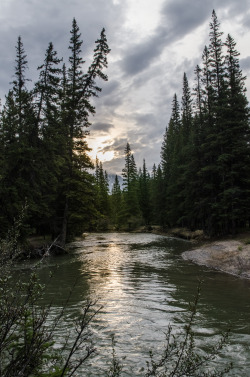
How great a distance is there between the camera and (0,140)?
1919 centimetres

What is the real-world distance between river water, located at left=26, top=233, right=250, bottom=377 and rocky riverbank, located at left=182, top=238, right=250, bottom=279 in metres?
1.09

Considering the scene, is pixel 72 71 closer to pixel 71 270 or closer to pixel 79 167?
pixel 79 167

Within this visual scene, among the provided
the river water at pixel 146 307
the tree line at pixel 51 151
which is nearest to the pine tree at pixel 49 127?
the tree line at pixel 51 151

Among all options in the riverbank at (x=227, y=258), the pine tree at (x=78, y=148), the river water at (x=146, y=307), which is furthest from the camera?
the pine tree at (x=78, y=148)

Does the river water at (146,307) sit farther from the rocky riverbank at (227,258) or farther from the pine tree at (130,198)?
the pine tree at (130,198)

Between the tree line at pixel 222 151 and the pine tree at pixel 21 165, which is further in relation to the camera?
the tree line at pixel 222 151

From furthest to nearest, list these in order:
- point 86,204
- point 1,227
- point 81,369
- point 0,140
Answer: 1. point 86,204
2. point 0,140
3. point 1,227
4. point 81,369

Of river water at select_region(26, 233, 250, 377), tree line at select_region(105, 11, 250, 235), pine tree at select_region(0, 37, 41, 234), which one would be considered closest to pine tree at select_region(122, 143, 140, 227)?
tree line at select_region(105, 11, 250, 235)

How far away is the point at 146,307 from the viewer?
834 cm

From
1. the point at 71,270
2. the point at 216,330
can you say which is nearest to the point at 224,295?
the point at 216,330

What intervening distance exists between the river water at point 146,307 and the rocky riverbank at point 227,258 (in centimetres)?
109

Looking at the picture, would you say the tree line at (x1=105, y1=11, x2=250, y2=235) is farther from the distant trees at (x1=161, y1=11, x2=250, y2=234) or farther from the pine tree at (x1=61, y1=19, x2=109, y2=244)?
the pine tree at (x1=61, y1=19, x2=109, y2=244)

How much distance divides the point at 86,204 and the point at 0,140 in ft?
31.8

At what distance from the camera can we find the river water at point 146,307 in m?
5.38
